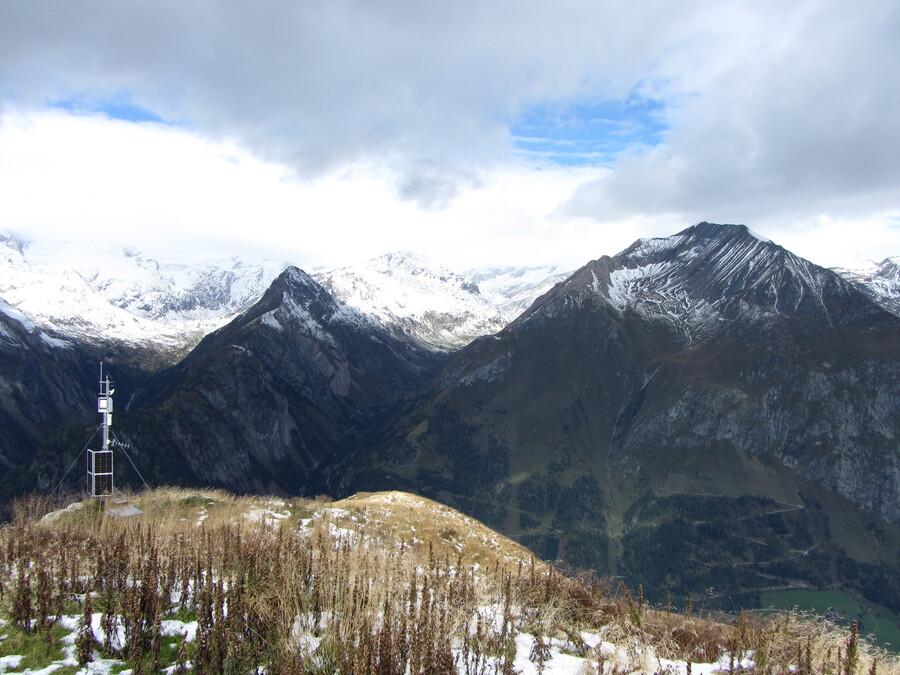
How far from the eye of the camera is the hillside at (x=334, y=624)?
44.3 feet

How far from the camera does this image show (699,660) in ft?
54.7

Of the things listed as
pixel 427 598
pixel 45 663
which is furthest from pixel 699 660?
pixel 45 663

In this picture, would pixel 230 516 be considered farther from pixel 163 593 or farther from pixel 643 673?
pixel 643 673

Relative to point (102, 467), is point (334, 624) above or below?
above

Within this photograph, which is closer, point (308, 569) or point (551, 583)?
point (308, 569)

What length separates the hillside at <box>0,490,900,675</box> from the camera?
44.3 feet

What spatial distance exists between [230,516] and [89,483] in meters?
16.1

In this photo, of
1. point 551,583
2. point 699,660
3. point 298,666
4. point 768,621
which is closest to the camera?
point 298,666

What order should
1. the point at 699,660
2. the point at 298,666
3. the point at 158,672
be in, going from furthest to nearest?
the point at 699,660
the point at 158,672
the point at 298,666

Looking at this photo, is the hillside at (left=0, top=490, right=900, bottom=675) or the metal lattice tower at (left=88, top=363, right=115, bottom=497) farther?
the metal lattice tower at (left=88, top=363, right=115, bottom=497)

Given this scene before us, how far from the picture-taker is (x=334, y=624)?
13.9 m

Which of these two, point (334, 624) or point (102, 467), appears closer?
point (334, 624)

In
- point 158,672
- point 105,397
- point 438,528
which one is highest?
point 105,397

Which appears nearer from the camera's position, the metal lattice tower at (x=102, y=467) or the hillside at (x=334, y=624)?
the hillside at (x=334, y=624)
